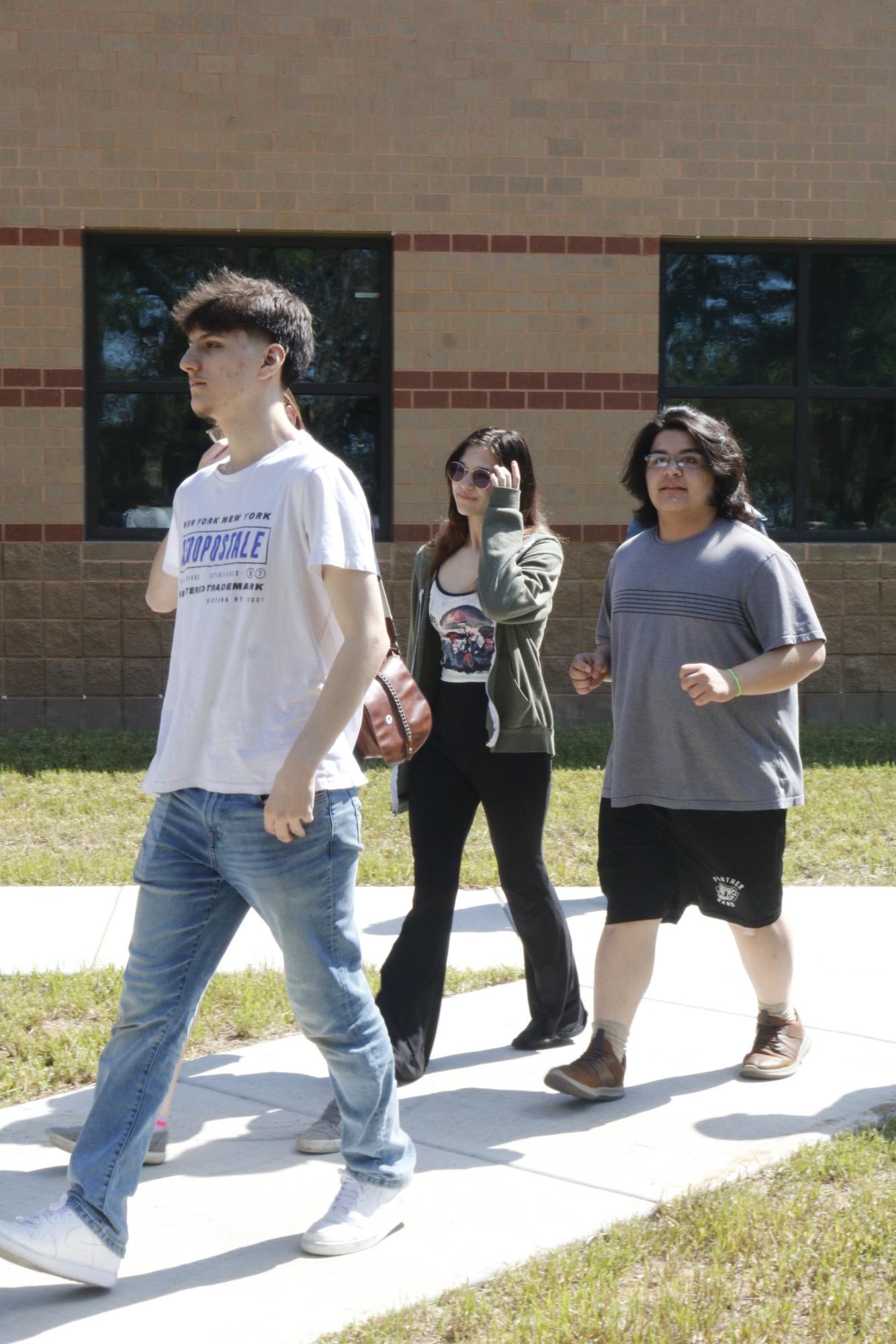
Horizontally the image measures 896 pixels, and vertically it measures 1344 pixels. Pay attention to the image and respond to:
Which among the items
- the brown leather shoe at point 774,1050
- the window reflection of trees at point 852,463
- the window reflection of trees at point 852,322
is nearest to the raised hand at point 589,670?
the brown leather shoe at point 774,1050

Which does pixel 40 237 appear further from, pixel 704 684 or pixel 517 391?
pixel 704 684

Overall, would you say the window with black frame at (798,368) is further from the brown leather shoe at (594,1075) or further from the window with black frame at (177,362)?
the brown leather shoe at (594,1075)

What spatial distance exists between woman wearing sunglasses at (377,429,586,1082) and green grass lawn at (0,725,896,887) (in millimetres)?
2529

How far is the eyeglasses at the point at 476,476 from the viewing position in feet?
15.7

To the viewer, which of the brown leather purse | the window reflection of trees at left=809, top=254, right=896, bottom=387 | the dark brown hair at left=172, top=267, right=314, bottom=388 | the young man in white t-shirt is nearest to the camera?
the young man in white t-shirt

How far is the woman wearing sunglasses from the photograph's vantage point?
A: 4.64 m

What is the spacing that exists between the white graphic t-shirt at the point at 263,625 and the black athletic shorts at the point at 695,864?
1.41 m

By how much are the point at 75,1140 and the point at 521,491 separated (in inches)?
91.8

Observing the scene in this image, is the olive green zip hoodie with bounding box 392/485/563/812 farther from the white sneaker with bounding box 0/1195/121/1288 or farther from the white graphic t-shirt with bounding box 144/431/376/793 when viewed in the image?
the white sneaker with bounding box 0/1195/121/1288

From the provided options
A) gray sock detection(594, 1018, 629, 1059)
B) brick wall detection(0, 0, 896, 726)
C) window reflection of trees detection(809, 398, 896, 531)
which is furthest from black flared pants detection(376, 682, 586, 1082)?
window reflection of trees detection(809, 398, 896, 531)

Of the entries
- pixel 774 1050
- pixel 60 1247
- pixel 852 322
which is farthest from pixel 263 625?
pixel 852 322

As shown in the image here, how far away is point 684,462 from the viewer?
14.8 ft

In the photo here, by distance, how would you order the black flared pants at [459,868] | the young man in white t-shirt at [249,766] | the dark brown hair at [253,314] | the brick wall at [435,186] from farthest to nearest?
1. the brick wall at [435,186]
2. the black flared pants at [459,868]
3. the dark brown hair at [253,314]
4. the young man in white t-shirt at [249,766]

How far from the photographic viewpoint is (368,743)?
393 centimetres
